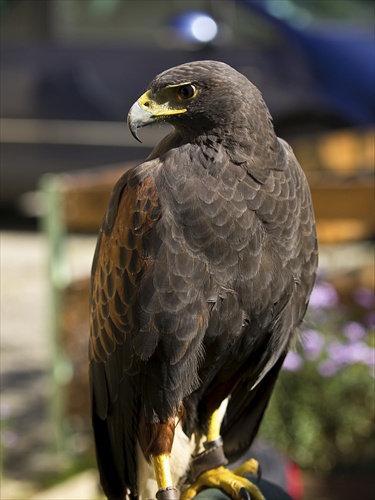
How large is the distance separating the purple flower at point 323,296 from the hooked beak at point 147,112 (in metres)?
1.96

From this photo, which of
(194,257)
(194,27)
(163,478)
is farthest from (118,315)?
(194,27)

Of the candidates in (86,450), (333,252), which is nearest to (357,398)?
(86,450)

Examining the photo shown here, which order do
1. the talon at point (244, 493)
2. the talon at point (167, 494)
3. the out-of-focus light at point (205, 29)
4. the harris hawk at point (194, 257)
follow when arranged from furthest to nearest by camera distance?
1. the out-of-focus light at point (205, 29)
2. the talon at point (244, 493)
3. the talon at point (167, 494)
4. the harris hawk at point (194, 257)

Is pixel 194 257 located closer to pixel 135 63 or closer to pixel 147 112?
pixel 147 112

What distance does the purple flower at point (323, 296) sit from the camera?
4281 mm

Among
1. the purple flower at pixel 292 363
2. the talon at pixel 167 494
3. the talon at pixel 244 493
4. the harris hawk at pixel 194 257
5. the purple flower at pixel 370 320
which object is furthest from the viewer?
the purple flower at pixel 370 320

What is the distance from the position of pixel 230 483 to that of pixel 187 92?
1.15 metres

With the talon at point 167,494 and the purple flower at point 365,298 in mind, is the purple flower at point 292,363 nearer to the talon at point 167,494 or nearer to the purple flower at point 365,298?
the purple flower at point 365,298

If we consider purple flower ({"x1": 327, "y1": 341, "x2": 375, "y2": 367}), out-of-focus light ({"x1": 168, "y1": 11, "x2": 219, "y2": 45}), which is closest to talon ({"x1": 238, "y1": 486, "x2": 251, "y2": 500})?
purple flower ({"x1": 327, "y1": 341, "x2": 375, "y2": 367})

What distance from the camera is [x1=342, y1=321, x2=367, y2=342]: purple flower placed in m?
4.33

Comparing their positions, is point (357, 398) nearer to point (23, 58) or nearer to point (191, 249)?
point (191, 249)

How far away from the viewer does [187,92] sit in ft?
7.96

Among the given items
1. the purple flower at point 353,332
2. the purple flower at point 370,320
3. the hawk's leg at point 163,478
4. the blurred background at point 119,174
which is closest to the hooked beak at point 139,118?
the hawk's leg at point 163,478

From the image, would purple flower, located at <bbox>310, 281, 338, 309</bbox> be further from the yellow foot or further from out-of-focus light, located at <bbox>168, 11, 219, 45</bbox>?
out-of-focus light, located at <bbox>168, 11, 219, 45</bbox>
